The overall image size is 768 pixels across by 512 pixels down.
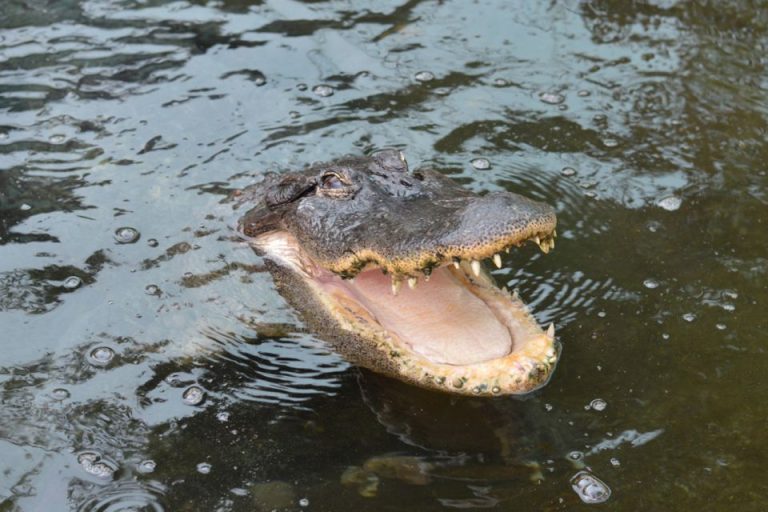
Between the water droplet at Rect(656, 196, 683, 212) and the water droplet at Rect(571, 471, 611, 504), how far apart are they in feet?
8.50

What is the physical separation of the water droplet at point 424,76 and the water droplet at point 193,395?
12.3 ft

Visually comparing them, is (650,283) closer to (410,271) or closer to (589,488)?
(589,488)

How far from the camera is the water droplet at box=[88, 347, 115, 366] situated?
4.84 meters

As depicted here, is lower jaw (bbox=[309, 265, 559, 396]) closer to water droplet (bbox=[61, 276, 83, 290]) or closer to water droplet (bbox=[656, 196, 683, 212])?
water droplet (bbox=[61, 276, 83, 290])

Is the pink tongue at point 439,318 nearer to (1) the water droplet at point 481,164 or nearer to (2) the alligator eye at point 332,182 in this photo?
(2) the alligator eye at point 332,182

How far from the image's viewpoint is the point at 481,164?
6570 millimetres

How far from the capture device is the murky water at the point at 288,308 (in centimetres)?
414

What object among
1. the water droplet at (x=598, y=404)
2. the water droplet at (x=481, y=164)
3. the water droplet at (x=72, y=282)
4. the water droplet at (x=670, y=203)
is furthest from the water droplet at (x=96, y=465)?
the water droplet at (x=670, y=203)

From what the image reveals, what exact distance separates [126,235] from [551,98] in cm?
353

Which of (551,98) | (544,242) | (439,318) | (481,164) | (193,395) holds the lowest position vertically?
(193,395)

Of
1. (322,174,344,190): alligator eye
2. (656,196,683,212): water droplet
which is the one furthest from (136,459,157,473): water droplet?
(656,196,683,212): water droplet

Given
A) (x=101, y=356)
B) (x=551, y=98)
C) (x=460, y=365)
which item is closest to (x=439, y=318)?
(x=460, y=365)

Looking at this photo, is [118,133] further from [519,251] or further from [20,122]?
[519,251]

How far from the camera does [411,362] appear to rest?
13.9ft
